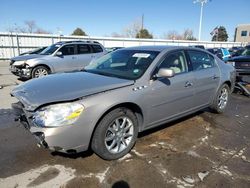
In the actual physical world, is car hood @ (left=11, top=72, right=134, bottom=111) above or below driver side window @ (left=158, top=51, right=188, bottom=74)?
A: below

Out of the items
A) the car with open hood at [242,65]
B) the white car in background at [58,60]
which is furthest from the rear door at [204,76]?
the white car in background at [58,60]

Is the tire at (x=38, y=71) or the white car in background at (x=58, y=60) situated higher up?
the white car in background at (x=58, y=60)

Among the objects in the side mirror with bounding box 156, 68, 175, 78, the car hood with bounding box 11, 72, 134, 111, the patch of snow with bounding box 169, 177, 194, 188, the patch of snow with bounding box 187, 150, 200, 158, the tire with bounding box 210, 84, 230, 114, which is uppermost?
the side mirror with bounding box 156, 68, 175, 78

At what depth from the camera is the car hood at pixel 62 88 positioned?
288 centimetres

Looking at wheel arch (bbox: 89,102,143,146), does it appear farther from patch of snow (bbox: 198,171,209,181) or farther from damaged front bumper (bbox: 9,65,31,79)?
damaged front bumper (bbox: 9,65,31,79)

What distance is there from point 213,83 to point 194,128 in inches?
45.4

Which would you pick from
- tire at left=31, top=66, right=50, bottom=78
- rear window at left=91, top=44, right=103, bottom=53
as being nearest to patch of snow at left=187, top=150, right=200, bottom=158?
tire at left=31, top=66, right=50, bottom=78

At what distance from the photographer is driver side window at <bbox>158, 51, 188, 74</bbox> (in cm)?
396

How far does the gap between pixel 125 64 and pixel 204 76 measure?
69.0 inches

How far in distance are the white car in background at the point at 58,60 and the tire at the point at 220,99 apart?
17.6 ft

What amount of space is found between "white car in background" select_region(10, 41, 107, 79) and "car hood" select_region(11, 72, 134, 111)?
17.9 ft

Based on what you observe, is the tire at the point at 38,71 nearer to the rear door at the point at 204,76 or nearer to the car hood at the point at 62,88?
the car hood at the point at 62,88

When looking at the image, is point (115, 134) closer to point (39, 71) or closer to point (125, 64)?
point (125, 64)

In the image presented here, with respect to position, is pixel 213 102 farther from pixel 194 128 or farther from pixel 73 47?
pixel 73 47
